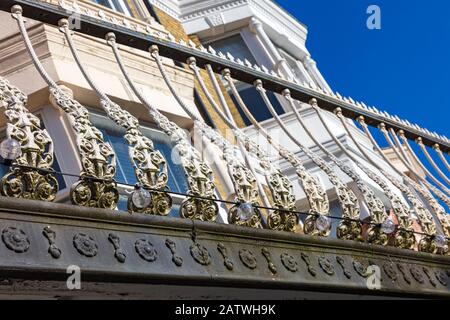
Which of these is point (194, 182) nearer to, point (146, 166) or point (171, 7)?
point (146, 166)

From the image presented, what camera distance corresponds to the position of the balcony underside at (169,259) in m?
3.73

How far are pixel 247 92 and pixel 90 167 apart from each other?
9.41 m

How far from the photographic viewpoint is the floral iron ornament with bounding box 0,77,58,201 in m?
4.00

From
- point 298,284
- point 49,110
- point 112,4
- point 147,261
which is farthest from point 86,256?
point 112,4

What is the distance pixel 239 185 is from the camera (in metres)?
5.22

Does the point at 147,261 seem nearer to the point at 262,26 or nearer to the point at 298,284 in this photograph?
the point at 298,284

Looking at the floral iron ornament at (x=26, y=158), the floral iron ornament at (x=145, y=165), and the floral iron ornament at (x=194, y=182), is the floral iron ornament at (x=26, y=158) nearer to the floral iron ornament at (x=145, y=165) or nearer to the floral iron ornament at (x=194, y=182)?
the floral iron ornament at (x=145, y=165)

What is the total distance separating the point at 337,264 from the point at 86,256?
6.65 ft

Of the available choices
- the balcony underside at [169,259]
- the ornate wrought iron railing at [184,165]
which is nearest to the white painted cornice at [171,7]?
the ornate wrought iron railing at [184,165]

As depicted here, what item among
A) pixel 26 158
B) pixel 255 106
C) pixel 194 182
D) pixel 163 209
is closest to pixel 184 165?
pixel 194 182

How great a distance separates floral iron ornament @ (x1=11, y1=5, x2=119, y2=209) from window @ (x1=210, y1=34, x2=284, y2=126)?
8635mm

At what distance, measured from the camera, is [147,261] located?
4168 millimetres

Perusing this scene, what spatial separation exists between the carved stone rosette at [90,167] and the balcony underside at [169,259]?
0.16 meters

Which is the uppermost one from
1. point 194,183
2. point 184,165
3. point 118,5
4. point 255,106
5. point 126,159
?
point 118,5
